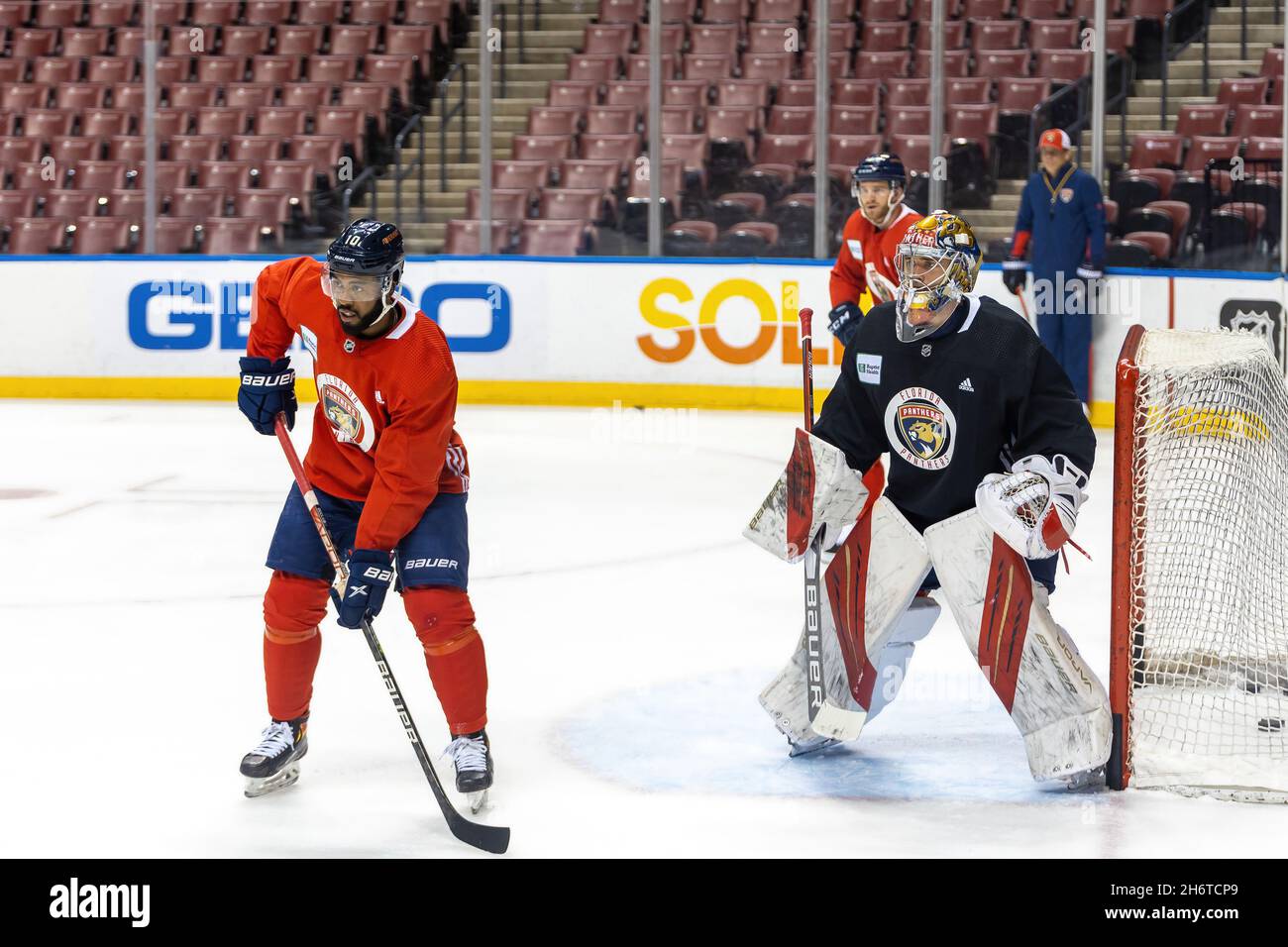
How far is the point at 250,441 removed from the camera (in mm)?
8281

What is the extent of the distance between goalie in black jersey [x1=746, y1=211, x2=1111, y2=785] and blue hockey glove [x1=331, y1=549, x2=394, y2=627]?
2.46 ft

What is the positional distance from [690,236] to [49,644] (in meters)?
5.49

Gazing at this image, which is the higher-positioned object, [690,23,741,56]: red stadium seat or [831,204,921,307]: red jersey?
[690,23,741,56]: red stadium seat

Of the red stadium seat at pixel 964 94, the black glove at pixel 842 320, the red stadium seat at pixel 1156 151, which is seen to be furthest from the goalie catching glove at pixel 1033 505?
the red stadium seat at pixel 964 94

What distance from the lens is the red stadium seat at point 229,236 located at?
1010cm

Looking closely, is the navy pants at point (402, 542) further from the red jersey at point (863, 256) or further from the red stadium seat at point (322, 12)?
the red stadium seat at point (322, 12)

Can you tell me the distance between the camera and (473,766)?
10.7 feet

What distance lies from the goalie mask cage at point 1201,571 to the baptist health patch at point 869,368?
1.38 feet

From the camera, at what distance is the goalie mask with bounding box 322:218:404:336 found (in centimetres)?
307

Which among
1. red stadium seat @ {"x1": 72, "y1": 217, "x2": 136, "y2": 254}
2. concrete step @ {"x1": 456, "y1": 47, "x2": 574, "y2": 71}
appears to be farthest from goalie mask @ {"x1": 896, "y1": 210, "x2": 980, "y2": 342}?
red stadium seat @ {"x1": 72, "y1": 217, "x2": 136, "y2": 254}

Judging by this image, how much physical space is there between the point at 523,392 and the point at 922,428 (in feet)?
21.2

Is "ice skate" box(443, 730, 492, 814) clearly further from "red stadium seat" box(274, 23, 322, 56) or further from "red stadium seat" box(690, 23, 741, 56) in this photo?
"red stadium seat" box(274, 23, 322, 56)

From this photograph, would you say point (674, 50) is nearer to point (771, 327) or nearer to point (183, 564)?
point (771, 327)

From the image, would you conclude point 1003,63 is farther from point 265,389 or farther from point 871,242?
point 265,389
